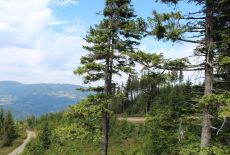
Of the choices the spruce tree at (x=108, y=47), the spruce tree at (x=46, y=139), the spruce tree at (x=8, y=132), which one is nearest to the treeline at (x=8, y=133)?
the spruce tree at (x=8, y=132)

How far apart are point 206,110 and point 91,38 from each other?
9516mm

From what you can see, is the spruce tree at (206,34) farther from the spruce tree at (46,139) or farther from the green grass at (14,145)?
the green grass at (14,145)

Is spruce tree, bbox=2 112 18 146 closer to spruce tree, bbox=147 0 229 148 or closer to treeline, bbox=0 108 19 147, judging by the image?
treeline, bbox=0 108 19 147

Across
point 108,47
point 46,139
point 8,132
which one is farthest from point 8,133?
point 108,47

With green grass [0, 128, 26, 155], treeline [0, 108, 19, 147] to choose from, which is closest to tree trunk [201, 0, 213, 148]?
green grass [0, 128, 26, 155]

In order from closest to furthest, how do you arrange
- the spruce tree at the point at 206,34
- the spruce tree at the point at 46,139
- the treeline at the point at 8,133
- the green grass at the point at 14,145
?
the spruce tree at the point at 206,34, the spruce tree at the point at 46,139, the green grass at the point at 14,145, the treeline at the point at 8,133

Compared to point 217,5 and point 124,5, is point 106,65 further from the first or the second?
point 217,5

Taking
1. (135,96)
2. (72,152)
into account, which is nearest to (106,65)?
(72,152)

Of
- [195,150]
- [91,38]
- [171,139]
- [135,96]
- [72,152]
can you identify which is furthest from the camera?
→ [135,96]

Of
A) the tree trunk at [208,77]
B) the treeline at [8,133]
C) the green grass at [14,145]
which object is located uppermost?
the tree trunk at [208,77]

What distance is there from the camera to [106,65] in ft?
69.8

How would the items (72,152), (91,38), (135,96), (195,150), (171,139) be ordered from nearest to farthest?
1. (195,150)
2. (171,139)
3. (91,38)
4. (72,152)
5. (135,96)

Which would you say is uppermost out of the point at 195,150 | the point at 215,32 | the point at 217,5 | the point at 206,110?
the point at 217,5

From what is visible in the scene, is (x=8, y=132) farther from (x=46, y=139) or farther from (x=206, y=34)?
(x=206, y=34)
